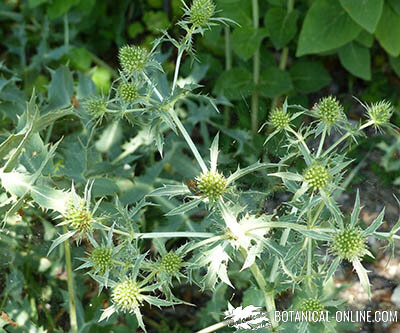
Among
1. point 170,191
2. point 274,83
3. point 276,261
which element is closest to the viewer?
point 170,191

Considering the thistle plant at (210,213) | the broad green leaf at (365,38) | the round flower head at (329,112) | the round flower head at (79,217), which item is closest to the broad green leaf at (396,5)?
the broad green leaf at (365,38)

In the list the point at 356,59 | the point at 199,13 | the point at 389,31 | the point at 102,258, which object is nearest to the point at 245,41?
the point at 356,59

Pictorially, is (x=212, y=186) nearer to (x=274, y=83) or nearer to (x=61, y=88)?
(x=61, y=88)

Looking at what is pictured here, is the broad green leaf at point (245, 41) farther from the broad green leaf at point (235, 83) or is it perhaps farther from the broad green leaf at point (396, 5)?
the broad green leaf at point (396, 5)

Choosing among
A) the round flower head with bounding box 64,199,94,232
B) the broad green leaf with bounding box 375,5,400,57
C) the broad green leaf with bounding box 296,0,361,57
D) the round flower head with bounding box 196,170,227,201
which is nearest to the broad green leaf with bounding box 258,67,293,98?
the broad green leaf with bounding box 296,0,361,57

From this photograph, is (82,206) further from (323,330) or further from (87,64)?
(87,64)

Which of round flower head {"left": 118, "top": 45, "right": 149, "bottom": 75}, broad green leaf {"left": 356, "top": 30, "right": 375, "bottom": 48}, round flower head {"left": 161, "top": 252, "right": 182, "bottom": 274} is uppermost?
broad green leaf {"left": 356, "top": 30, "right": 375, "bottom": 48}

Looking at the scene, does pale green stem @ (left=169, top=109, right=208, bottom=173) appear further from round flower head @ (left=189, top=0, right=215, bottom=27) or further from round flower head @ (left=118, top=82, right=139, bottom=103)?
round flower head @ (left=189, top=0, right=215, bottom=27)
